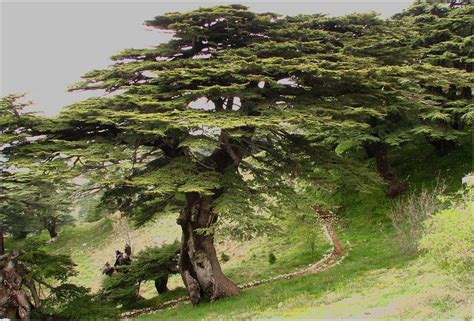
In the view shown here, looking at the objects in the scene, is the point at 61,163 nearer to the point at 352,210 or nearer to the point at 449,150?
the point at 352,210

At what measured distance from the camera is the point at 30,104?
1370 centimetres

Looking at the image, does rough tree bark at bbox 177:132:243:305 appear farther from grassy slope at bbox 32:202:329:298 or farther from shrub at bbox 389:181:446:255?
shrub at bbox 389:181:446:255

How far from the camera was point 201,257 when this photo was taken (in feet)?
52.5

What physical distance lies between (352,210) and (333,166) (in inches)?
399

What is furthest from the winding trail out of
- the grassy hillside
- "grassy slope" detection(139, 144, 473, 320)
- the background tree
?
the background tree

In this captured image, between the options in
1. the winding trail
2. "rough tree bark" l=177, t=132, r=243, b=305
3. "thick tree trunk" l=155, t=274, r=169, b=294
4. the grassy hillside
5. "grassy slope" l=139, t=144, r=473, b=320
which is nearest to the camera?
"grassy slope" l=139, t=144, r=473, b=320

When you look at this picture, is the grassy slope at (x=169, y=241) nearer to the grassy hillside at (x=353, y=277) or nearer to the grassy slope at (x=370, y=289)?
the grassy hillside at (x=353, y=277)

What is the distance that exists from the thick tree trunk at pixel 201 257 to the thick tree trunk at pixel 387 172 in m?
11.2

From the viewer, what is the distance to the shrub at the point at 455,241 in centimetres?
835

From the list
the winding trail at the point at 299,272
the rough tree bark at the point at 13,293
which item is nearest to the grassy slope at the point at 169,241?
the winding trail at the point at 299,272

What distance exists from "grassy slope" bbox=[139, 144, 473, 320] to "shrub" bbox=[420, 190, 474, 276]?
1.67 feet

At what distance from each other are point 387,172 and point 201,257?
41.0 ft

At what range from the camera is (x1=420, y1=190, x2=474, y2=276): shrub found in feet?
27.4

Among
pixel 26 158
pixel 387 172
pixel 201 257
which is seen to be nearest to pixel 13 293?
pixel 26 158
